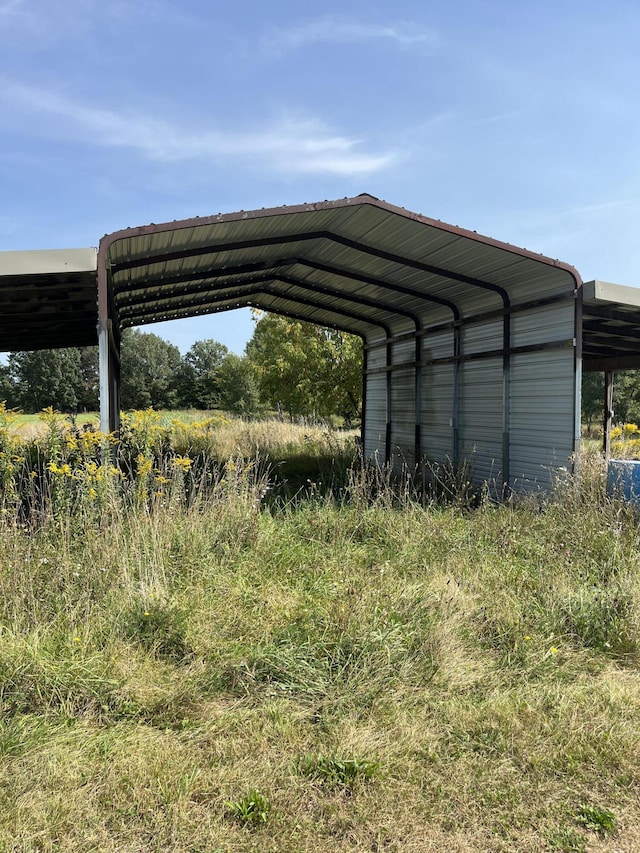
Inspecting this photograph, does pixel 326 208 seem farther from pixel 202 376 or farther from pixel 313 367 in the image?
pixel 202 376

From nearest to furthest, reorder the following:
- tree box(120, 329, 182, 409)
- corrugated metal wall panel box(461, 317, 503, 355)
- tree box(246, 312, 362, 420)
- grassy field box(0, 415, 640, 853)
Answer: grassy field box(0, 415, 640, 853), corrugated metal wall panel box(461, 317, 503, 355), tree box(246, 312, 362, 420), tree box(120, 329, 182, 409)

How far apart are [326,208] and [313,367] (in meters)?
11.5

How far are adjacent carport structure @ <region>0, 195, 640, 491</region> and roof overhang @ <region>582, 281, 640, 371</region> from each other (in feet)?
0.19

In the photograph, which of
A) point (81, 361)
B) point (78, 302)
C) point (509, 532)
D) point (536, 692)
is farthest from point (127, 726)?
point (81, 361)

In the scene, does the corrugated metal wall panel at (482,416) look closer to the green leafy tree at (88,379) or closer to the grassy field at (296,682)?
the grassy field at (296,682)

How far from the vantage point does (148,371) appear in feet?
186

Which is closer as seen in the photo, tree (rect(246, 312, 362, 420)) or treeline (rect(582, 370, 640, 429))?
tree (rect(246, 312, 362, 420))

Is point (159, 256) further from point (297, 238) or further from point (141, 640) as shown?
point (141, 640)

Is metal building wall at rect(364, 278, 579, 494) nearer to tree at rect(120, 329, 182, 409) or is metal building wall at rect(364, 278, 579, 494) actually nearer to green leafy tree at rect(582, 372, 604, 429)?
green leafy tree at rect(582, 372, 604, 429)

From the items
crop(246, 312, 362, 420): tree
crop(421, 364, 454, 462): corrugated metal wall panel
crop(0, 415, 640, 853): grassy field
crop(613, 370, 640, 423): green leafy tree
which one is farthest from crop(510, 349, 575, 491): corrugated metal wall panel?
crop(613, 370, 640, 423): green leafy tree

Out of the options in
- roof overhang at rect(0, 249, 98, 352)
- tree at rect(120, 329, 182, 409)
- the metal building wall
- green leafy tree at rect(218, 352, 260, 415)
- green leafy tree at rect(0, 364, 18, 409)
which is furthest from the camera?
tree at rect(120, 329, 182, 409)

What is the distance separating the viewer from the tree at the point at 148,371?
52.2m

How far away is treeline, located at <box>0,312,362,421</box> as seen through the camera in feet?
58.6

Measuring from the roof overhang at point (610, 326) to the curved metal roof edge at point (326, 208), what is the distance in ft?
1.16
